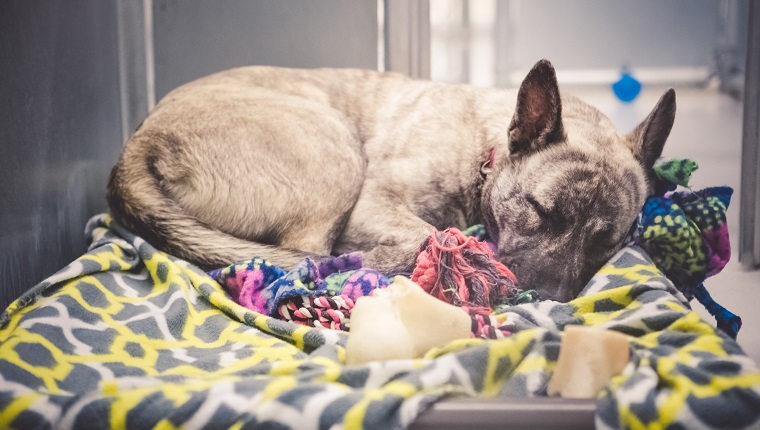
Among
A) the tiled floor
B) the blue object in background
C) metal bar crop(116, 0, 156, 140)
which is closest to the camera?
the tiled floor

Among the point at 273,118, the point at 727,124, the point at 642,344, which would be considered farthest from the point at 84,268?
the point at 727,124

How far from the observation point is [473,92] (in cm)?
286

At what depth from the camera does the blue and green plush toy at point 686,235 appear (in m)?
2.23

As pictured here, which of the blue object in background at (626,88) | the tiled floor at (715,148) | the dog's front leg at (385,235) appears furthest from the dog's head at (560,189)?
the blue object in background at (626,88)

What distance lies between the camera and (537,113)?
2.29 metres

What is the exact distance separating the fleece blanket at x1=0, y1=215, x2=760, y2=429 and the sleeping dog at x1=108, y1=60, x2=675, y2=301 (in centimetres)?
15

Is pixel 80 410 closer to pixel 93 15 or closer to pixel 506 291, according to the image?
pixel 506 291

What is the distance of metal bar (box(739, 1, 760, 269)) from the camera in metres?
2.99

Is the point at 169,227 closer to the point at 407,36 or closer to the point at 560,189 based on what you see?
the point at 560,189

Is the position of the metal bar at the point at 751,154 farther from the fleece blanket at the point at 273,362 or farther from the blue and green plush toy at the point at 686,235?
the fleece blanket at the point at 273,362

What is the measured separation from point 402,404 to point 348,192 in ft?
4.25

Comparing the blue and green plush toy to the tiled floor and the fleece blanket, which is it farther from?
the tiled floor

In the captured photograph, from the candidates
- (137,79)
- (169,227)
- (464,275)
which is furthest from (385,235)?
(137,79)

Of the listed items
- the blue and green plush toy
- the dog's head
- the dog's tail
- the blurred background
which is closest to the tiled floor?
the blurred background
